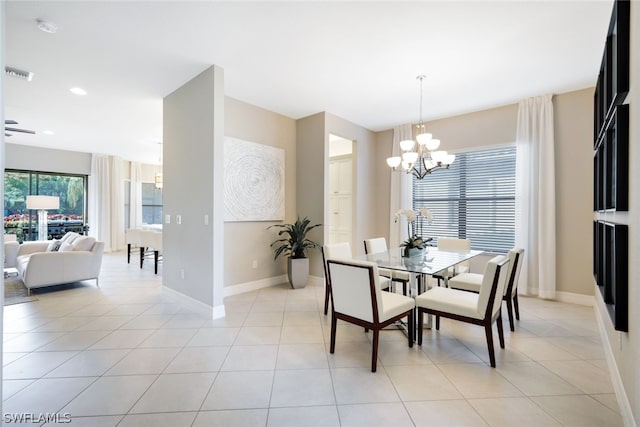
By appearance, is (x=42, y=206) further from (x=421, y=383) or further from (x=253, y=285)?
(x=421, y=383)

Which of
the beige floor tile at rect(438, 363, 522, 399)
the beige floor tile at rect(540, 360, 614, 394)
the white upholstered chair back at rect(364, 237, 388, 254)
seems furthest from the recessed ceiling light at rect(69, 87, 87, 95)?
the beige floor tile at rect(540, 360, 614, 394)

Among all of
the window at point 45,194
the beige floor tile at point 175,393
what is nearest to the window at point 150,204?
the window at point 45,194

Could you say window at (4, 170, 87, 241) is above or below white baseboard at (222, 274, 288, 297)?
above

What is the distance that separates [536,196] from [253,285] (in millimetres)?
4328

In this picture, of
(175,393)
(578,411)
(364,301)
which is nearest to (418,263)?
(364,301)

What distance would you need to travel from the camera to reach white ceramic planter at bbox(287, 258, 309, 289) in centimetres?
441

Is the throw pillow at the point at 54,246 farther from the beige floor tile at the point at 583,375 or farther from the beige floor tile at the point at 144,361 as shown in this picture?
the beige floor tile at the point at 583,375

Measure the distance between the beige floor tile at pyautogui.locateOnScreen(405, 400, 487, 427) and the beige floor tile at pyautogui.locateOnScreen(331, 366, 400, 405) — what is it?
149 mm

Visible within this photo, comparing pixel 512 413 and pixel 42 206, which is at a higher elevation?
pixel 42 206

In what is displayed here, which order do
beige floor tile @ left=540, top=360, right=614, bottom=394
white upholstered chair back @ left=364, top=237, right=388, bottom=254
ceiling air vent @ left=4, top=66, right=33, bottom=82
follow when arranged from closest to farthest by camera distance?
beige floor tile @ left=540, top=360, right=614, bottom=394 → ceiling air vent @ left=4, top=66, right=33, bottom=82 → white upholstered chair back @ left=364, top=237, right=388, bottom=254

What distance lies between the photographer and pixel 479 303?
2.29m

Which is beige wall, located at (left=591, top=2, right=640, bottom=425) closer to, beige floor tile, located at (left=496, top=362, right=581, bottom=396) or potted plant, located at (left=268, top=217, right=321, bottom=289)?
beige floor tile, located at (left=496, top=362, right=581, bottom=396)

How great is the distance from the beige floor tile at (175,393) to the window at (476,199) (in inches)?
170

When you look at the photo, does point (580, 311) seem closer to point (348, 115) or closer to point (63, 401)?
point (348, 115)
